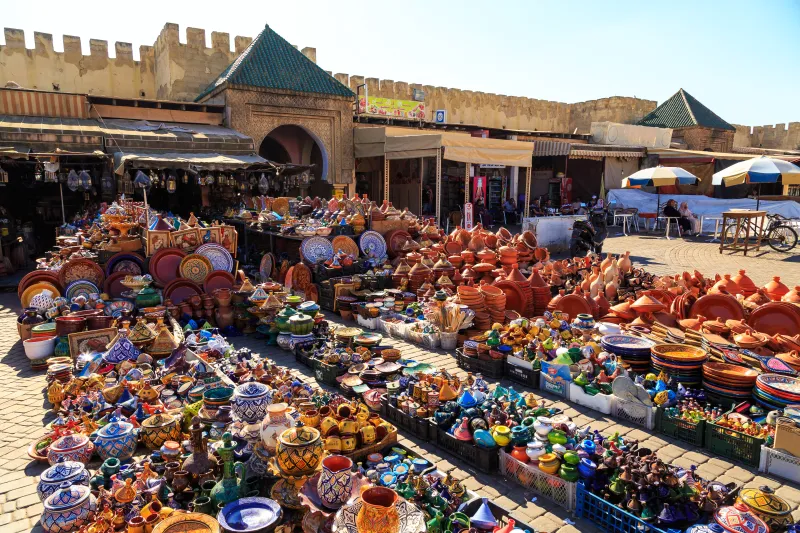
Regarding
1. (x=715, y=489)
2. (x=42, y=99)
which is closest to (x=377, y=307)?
(x=715, y=489)

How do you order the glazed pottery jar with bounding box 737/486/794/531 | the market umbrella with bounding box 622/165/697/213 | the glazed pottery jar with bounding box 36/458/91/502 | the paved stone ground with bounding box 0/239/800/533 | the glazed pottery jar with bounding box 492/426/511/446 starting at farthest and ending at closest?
the market umbrella with bounding box 622/165/697/213
the glazed pottery jar with bounding box 492/426/511/446
the paved stone ground with bounding box 0/239/800/533
the glazed pottery jar with bounding box 36/458/91/502
the glazed pottery jar with bounding box 737/486/794/531

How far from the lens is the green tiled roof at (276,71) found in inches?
627

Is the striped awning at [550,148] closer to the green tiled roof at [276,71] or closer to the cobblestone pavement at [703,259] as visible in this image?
the cobblestone pavement at [703,259]

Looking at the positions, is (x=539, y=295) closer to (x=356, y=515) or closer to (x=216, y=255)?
(x=216, y=255)

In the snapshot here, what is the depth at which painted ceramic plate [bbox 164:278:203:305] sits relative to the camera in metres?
7.29

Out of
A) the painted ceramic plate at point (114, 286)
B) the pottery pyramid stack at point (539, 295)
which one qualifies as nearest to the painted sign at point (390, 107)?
the painted ceramic plate at point (114, 286)

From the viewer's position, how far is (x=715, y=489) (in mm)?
3250

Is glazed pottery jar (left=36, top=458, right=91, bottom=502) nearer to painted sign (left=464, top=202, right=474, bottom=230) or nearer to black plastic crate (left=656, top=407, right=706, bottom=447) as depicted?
black plastic crate (left=656, top=407, right=706, bottom=447)

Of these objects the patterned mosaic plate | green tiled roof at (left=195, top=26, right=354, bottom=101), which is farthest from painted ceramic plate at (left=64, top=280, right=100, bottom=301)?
green tiled roof at (left=195, top=26, right=354, bottom=101)

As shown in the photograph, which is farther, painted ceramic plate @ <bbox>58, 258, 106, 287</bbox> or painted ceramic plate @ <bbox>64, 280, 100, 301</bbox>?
painted ceramic plate @ <bbox>58, 258, 106, 287</bbox>

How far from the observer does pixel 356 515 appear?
2801mm

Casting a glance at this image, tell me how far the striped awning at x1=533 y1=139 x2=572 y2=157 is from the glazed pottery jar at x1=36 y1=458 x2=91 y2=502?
58.4ft

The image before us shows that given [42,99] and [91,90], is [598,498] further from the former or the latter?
[91,90]

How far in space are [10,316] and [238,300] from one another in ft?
13.2
